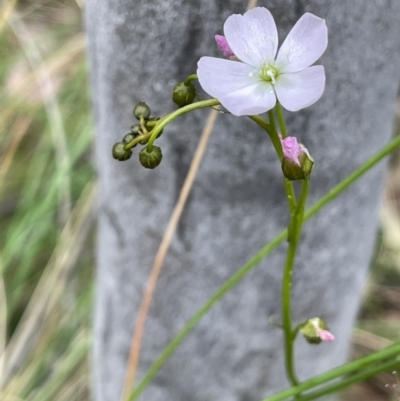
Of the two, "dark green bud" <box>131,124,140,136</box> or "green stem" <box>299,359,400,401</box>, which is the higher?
"dark green bud" <box>131,124,140,136</box>

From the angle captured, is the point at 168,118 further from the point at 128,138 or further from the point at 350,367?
the point at 350,367

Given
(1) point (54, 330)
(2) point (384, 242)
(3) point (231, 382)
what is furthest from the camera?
(2) point (384, 242)

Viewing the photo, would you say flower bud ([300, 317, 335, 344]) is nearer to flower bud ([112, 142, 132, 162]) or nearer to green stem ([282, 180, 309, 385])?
green stem ([282, 180, 309, 385])

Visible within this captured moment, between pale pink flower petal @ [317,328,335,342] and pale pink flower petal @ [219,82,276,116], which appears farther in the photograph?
pale pink flower petal @ [317,328,335,342]

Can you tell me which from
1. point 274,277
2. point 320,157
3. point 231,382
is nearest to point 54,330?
point 231,382

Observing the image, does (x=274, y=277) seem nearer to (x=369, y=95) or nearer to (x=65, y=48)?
(x=369, y=95)

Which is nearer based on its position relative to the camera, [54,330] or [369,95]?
[369,95]

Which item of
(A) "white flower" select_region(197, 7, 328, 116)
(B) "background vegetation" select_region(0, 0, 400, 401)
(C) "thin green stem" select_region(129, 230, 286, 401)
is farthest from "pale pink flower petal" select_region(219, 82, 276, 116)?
(B) "background vegetation" select_region(0, 0, 400, 401)
